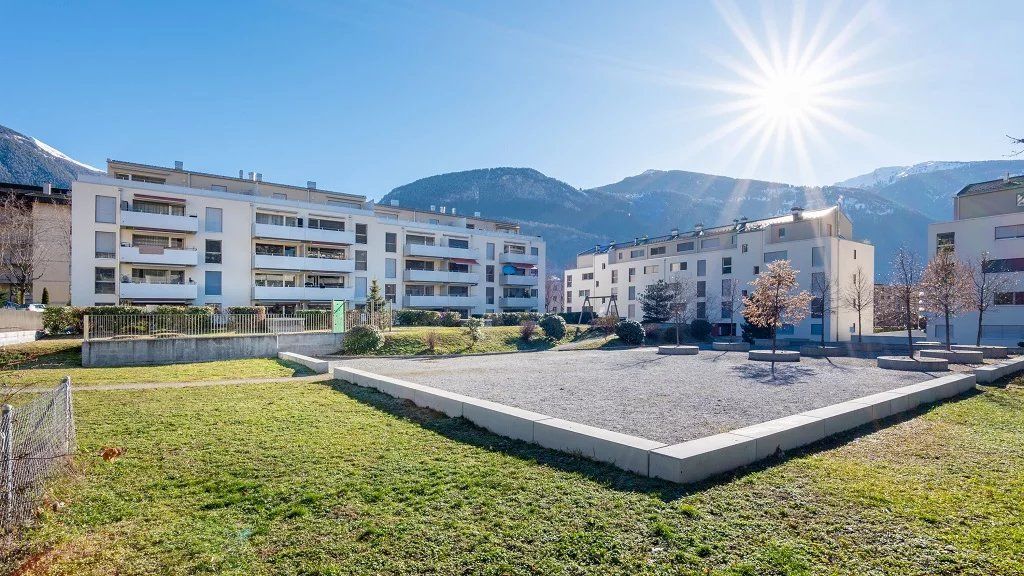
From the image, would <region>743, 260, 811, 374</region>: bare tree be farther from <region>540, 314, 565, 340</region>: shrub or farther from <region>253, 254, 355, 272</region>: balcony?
<region>253, 254, 355, 272</region>: balcony

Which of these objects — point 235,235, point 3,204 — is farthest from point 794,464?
point 3,204

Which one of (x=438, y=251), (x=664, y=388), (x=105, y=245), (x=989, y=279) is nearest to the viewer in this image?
(x=664, y=388)

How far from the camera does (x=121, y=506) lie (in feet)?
16.4

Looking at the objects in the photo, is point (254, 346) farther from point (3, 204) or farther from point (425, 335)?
point (3, 204)

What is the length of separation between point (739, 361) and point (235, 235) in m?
34.7

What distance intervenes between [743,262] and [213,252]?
46.1m

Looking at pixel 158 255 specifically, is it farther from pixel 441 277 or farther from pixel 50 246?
pixel 441 277

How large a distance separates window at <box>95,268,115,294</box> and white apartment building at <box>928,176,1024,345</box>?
58073 mm

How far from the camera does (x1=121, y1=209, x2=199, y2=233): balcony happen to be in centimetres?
3191

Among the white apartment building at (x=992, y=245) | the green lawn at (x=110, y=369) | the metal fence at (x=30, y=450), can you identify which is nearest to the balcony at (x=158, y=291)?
the green lawn at (x=110, y=369)

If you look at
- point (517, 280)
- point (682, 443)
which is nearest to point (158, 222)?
point (517, 280)

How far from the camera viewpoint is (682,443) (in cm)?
598

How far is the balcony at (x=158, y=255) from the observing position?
31781 millimetres

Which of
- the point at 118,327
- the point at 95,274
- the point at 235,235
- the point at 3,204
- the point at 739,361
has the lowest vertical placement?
the point at 739,361
